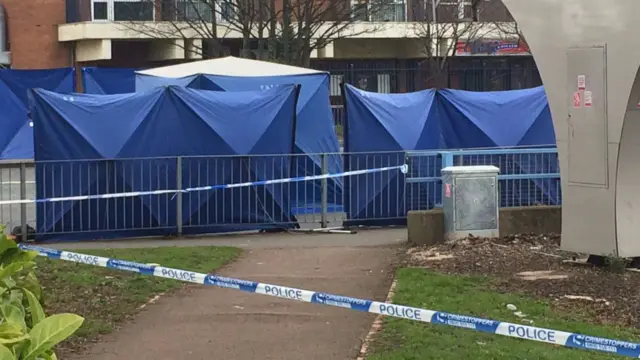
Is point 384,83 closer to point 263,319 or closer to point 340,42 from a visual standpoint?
point 340,42

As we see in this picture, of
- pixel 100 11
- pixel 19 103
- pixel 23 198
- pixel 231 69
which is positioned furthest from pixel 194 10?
pixel 23 198

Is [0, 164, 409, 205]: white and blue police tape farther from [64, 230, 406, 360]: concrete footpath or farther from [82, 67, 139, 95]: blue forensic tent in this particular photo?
[82, 67, 139, 95]: blue forensic tent

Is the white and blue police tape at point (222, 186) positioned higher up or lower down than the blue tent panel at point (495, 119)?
lower down

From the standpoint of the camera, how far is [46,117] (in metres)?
14.3

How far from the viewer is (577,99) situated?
10094 mm

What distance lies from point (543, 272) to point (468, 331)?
109 inches

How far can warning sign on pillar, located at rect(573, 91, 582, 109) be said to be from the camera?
10.1m

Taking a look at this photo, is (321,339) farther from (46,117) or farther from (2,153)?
(2,153)

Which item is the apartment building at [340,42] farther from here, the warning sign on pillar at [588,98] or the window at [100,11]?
the warning sign on pillar at [588,98]

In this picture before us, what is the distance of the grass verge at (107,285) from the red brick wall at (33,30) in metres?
29.7

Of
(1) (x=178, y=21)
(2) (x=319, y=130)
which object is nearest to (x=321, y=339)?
(2) (x=319, y=130)

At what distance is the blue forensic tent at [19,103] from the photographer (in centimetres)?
2084

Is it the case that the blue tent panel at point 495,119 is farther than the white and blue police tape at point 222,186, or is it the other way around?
the blue tent panel at point 495,119

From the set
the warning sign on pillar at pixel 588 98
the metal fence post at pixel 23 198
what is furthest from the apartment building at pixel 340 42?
the warning sign on pillar at pixel 588 98
